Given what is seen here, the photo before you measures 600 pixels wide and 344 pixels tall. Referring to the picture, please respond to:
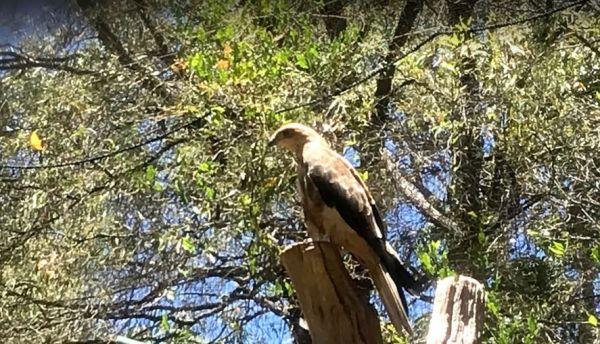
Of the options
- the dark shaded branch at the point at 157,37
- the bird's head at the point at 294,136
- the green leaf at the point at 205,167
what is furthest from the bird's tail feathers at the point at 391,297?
the dark shaded branch at the point at 157,37

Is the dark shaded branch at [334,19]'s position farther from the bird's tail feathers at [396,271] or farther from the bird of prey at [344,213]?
the bird's tail feathers at [396,271]

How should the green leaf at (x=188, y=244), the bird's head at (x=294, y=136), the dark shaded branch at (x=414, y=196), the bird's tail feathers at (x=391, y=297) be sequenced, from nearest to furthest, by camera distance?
the bird's tail feathers at (x=391, y=297) < the bird's head at (x=294, y=136) < the green leaf at (x=188, y=244) < the dark shaded branch at (x=414, y=196)

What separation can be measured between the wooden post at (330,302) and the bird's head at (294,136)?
305 millimetres

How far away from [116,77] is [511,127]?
763 mm

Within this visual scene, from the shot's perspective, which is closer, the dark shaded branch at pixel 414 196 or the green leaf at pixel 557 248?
the green leaf at pixel 557 248

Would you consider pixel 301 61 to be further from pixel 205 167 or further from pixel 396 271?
pixel 396 271

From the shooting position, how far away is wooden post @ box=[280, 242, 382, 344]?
1139 mm

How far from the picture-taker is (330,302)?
1.15 metres

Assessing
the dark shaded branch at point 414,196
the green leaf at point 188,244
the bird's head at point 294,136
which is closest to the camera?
the bird's head at point 294,136

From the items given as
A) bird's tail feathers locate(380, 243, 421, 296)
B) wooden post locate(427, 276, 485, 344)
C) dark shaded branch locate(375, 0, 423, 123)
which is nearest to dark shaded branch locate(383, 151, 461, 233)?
dark shaded branch locate(375, 0, 423, 123)

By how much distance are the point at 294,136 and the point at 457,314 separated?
503 mm

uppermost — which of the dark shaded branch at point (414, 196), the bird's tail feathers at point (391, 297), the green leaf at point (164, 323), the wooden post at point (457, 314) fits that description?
the dark shaded branch at point (414, 196)

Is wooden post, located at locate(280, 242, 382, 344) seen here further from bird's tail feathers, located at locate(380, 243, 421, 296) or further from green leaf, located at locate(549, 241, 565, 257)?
green leaf, located at locate(549, 241, 565, 257)

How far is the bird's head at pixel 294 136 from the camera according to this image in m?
1.46
